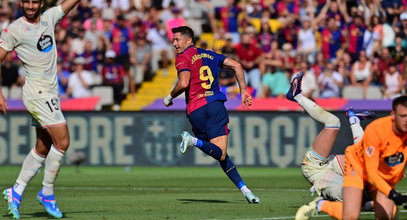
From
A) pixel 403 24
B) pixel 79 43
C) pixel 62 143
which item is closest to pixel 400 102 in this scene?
pixel 62 143

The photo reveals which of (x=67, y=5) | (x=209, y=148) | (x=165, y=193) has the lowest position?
(x=165, y=193)

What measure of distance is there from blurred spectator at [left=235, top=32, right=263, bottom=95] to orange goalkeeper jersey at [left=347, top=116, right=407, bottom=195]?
1617 centimetres

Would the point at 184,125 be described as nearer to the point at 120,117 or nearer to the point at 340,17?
the point at 120,117

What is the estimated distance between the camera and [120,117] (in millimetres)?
23156

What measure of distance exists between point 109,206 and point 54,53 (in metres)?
2.52

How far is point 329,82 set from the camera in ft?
79.9

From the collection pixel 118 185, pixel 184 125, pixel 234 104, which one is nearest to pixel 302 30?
pixel 234 104

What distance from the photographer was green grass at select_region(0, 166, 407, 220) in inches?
456

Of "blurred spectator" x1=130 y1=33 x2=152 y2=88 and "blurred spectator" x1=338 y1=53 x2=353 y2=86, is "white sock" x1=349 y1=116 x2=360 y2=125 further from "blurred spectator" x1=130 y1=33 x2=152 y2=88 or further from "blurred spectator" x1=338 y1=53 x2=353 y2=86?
"blurred spectator" x1=130 y1=33 x2=152 y2=88

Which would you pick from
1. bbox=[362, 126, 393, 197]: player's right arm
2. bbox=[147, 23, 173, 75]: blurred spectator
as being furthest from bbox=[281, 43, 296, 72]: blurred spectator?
bbox=[362, 126, 393, 197]: player's right arm

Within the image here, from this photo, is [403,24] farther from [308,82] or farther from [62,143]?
[62,143]

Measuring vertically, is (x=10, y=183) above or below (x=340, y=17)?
below

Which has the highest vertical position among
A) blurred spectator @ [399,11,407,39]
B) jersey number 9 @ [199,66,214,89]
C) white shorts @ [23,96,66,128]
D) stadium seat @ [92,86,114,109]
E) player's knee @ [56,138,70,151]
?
blurred spectator @ [399,11,407,39]

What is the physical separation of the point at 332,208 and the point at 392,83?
14970mm
